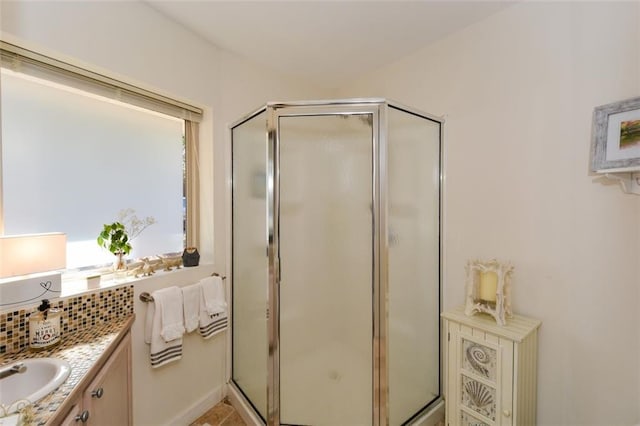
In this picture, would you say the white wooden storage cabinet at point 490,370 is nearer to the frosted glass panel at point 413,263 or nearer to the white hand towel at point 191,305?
the frosted glass panel at point 413,263

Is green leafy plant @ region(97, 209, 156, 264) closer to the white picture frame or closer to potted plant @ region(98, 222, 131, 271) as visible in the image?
potted plant @ region(98, 222, 131, 271)

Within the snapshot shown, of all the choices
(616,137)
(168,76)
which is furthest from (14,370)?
(616,137)

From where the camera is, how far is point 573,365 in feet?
4.37

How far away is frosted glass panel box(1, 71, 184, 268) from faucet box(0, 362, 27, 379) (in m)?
0.64

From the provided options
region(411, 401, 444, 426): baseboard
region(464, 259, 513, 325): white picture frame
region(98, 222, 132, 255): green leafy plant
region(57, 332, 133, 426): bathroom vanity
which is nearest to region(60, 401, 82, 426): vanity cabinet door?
region(57, 332, 133, 426): bathroom vanity

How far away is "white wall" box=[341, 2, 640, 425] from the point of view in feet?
3.95

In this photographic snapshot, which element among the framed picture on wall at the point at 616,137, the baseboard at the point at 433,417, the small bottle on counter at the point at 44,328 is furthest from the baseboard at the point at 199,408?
the framed picture on wall at the point at 616,137

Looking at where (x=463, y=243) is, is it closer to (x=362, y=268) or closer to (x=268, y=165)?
(x=362, y=268)

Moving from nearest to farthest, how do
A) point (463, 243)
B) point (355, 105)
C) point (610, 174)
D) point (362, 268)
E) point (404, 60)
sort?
point (610, 174) < point (355, 105) < point (362, 268) < point (463, 243) < point (404, 60)

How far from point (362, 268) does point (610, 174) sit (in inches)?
47.8

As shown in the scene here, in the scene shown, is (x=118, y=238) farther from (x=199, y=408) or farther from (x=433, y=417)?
(x=433, y=417)

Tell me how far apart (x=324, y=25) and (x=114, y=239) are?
5.86 feet

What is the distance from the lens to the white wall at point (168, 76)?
1.19 metres

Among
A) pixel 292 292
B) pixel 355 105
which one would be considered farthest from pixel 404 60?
pixel 292 292
